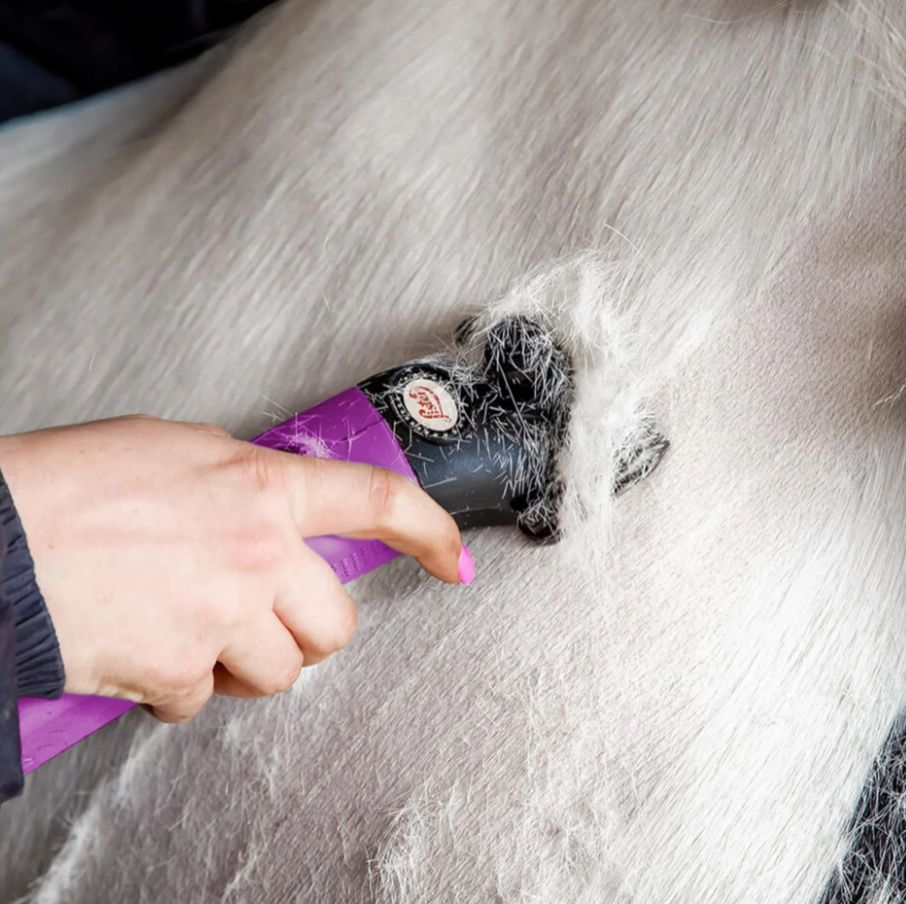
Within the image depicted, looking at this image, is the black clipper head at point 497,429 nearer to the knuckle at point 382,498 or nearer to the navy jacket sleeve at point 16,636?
the knuckle at point 382,498

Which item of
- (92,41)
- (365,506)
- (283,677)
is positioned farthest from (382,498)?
(92,41)

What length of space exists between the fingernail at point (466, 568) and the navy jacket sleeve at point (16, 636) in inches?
8.5

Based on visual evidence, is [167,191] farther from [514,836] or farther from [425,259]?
[514,836]

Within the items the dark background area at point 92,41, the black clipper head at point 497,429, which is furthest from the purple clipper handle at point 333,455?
the dark background area at point 92,41

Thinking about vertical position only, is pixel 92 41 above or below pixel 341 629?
above

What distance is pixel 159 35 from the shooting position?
756 mm

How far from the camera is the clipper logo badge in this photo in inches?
19.7

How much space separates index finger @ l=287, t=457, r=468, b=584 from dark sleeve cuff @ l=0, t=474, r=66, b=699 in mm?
133

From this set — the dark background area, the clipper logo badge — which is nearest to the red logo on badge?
the clipper logo badge

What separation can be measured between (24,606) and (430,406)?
236 millimetres

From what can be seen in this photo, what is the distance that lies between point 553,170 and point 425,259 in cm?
10

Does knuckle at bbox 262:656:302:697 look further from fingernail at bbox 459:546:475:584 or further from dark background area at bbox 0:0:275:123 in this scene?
dark background area at bbox 0:0:275:123

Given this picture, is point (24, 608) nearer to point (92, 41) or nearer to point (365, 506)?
point (365, 506)

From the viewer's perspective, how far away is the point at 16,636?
394mm
